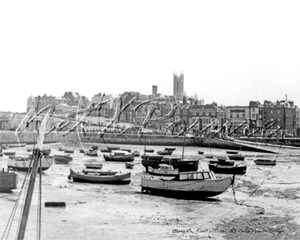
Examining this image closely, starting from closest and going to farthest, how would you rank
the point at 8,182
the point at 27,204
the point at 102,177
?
1. the point at 27,204
2. the point at 8,182
3. the point at 102,177

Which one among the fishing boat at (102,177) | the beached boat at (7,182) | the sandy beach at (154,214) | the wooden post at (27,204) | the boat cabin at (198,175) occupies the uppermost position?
the wooden post at (27,204)

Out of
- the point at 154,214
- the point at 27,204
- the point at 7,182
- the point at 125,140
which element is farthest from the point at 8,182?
the point at 125,140

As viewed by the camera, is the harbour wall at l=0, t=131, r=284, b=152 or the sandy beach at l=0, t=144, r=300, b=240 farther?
the harbour wall at l=0, t=131, r=284, b=152

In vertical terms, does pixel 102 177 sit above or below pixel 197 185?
below

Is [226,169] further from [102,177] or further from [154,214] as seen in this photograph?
[154,214]

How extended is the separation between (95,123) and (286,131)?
52898mm

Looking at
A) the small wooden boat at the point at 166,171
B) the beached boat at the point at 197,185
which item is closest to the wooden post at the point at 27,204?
the beached boat at the point at 197,185

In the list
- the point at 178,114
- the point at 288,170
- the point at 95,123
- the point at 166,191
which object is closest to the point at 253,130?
the point at 178,114

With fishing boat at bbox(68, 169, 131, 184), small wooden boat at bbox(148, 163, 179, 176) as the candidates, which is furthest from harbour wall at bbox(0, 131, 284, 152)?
fishing boat at bbox(68, 169, 131, 184)

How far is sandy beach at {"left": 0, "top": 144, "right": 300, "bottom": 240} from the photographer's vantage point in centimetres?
2019

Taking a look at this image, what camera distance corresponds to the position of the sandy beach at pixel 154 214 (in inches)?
795

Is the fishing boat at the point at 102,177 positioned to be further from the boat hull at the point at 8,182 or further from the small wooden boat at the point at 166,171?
the boat hull at the point at 8,182

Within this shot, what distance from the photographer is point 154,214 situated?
24.1 meters

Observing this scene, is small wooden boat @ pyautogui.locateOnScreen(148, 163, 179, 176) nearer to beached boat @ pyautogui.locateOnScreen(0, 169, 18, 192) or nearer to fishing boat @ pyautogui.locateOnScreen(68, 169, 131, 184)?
fishing boat @ pyautogui.locateOnScreen(68, 169, 131, 184)
